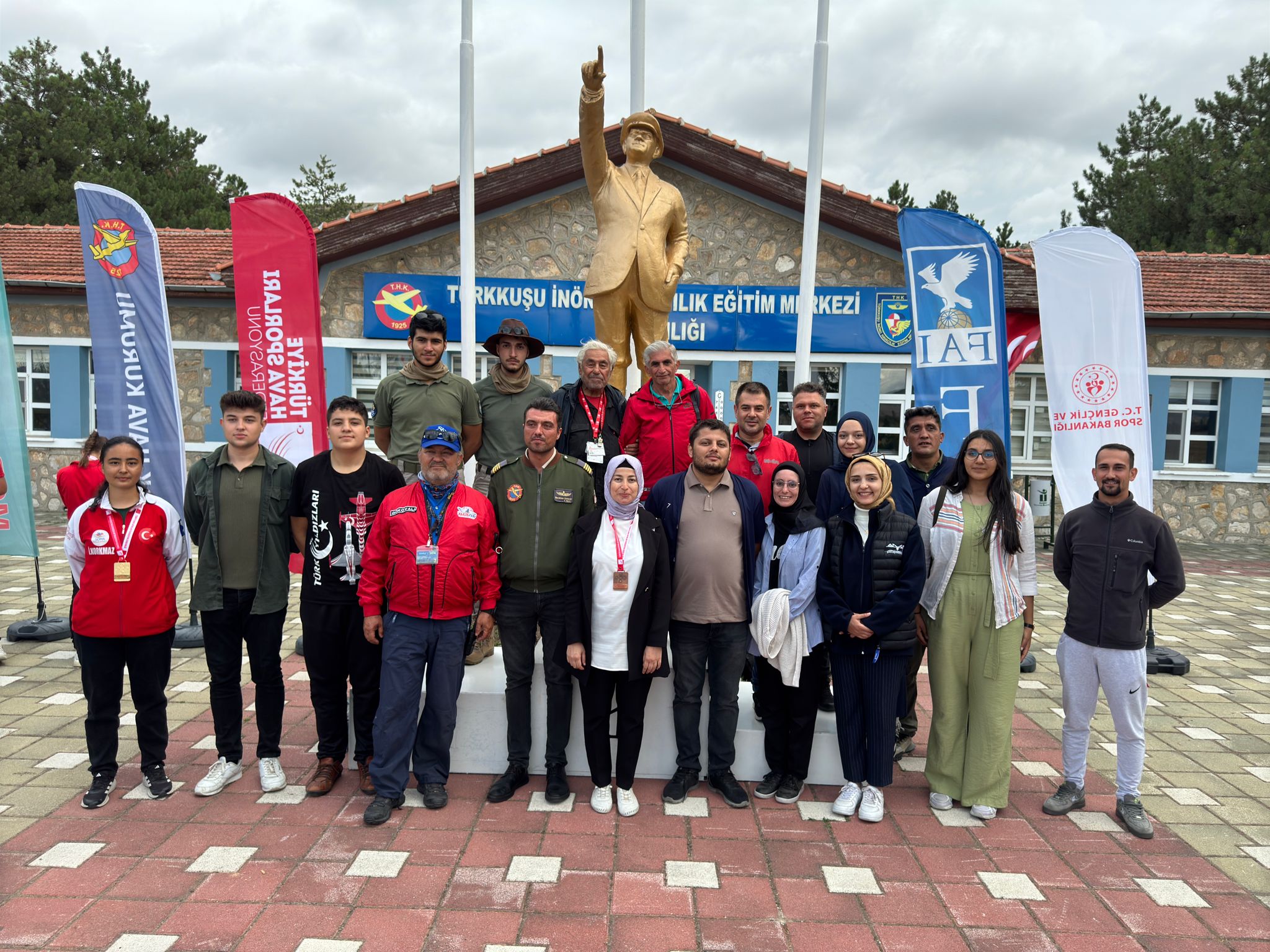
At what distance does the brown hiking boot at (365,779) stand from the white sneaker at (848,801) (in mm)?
2173

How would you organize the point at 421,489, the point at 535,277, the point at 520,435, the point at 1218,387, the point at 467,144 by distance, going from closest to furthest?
the point at 421,489, the point at 520,435, the point at 467,144, the point at 535,277, the point at 1218,387

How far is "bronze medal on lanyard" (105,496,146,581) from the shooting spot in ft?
11.5

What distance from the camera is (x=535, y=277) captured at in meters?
11.8

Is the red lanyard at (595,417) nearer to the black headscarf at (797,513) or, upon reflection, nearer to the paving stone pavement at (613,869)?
the black headscarf at (797,513)

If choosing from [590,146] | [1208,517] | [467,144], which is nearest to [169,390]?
[467,144]

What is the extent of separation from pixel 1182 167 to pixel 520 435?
22.7 meters

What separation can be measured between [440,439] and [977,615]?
258 cm

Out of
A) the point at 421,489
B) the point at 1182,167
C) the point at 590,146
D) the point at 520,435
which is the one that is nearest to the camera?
the point at 421,489

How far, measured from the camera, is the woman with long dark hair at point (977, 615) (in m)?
Result: 3.61

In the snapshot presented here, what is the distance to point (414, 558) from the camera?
345 centimetres

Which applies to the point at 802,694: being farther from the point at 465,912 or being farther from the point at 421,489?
the point at 421,489

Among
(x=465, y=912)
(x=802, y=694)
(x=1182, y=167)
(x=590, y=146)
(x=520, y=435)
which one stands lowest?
(x=465, y=912)

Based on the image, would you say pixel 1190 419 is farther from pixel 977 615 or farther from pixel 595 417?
pixel 595 417

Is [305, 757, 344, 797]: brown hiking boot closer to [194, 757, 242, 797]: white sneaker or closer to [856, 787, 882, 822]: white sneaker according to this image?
[194, 757, 242, 797]: white sneaker
